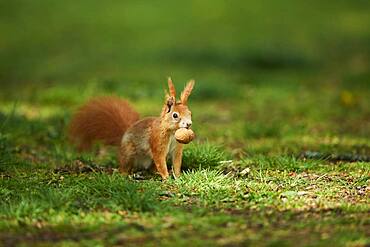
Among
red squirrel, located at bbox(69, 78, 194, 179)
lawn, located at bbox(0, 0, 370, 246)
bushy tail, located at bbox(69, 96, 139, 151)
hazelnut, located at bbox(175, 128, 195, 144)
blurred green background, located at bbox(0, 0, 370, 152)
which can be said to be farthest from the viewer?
blurred green background, located at bbox(0, 0, 370, 152)

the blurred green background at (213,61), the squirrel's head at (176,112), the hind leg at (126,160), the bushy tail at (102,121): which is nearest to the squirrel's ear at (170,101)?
the squirrel's head at (176,112)

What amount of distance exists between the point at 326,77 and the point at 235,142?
222 inches

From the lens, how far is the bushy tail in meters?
6.58

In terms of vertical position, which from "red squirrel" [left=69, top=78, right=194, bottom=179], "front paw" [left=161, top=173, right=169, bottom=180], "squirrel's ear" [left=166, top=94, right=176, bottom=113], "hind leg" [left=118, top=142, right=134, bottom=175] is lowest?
"front paw" [left=161, top=173, right=169, bottom=180]

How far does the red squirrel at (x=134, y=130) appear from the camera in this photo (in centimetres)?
574

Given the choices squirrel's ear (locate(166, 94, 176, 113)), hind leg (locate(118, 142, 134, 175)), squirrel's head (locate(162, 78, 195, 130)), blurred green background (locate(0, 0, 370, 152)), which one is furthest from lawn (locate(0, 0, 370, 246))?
squirrel's ear (locate(166, 94, 176, 113))

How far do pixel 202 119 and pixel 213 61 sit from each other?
5233 millimetres

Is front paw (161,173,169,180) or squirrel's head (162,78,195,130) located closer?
squirrel's head (162,78,195,130)

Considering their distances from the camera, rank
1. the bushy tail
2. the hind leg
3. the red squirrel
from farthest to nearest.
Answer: the bushy tail < the hind leg < the red squirrel

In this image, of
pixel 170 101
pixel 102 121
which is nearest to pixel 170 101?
pixel 170 101

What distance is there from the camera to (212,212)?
15.6ft

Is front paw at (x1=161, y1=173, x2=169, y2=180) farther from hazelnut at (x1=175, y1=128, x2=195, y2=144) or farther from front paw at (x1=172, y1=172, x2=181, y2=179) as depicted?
hazelnut at (x1=175, y1=128, x2=195, y2=144)

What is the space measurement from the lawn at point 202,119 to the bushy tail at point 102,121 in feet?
0.67

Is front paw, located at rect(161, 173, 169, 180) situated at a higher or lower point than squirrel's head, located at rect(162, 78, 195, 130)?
lower
